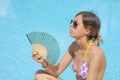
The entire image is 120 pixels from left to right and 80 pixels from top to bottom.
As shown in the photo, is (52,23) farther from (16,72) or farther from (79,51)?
(79,51)

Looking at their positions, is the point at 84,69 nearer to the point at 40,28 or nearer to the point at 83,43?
the point at 83,43

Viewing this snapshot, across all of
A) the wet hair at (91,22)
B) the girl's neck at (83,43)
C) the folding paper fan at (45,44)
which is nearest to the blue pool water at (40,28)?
the folding paper fan at (45,44)

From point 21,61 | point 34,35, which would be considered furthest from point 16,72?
point 34,35

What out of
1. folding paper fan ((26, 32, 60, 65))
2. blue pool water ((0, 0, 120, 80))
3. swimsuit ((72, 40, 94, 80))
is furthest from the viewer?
blue pool water ((0, 0, 120, 80))

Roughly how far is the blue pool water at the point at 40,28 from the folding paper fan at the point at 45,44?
1.62m

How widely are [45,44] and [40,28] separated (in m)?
3.58

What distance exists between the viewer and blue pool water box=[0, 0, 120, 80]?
18.0 ft

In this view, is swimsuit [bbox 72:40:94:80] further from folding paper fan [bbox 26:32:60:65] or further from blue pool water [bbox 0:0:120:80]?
blue pool water [bbox 0:0:120:80]

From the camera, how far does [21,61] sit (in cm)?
561

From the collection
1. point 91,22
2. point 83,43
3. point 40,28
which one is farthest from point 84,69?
point 40,28

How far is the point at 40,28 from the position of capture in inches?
278

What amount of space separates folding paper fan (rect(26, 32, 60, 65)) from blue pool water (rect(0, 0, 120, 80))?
162 cm

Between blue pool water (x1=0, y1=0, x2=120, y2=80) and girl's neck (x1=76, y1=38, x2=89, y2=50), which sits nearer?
girl's neck (x1=76, y1=38, x2=89, y2=50)

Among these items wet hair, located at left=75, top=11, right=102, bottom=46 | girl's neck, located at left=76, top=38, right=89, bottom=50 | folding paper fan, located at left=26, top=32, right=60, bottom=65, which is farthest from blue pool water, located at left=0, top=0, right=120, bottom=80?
wet hair, located at left=75, top=11, right=102, bottom=46
